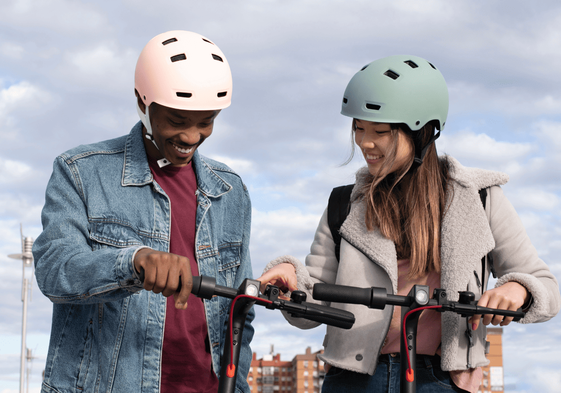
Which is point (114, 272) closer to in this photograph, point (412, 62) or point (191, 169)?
point (191, 169)

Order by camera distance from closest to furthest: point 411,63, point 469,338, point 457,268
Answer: point 469,338 < point 457,268 < point 411,63

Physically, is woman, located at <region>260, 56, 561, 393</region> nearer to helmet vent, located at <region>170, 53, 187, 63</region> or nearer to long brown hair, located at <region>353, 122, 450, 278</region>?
long brown hair, located at <region>353, 122, 450, 278</region>

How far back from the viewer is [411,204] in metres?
4.71

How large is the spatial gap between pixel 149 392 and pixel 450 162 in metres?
2.78

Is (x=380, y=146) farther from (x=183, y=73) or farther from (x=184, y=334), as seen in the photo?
(x=184, y=334)

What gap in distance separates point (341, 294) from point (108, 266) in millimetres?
1365

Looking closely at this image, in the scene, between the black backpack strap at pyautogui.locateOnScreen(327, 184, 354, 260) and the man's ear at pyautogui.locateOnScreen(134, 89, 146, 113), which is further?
the black backpack strap at pyautogui.locateOnScreen(327, 184, 354, 260)

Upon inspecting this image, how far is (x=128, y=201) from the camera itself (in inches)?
178

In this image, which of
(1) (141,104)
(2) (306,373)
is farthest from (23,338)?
(2) (306,373)

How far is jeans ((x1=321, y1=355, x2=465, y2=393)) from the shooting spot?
4.29 meters

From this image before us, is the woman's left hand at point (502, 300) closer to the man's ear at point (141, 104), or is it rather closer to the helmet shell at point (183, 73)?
the helmet shell at point (183, 73)

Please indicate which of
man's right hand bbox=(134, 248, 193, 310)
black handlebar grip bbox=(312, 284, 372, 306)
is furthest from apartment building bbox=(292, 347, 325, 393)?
man's right hand bbox=(134, 248, 193, 310)

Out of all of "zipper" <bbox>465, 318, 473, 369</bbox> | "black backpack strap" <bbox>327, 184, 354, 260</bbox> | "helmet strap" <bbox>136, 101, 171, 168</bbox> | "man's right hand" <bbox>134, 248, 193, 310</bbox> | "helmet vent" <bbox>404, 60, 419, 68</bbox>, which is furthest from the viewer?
"helmet vent" <bbox>404, 60, 419, 68</bbox>

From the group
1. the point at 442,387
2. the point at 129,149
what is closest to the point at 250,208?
the point at 129,149
